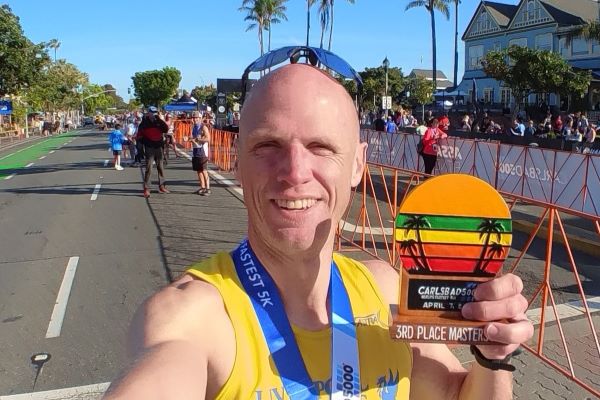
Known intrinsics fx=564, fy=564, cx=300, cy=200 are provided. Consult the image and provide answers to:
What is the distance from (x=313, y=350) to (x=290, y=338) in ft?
0.23

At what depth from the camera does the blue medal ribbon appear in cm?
138

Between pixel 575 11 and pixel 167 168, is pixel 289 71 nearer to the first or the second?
pixel 167 168

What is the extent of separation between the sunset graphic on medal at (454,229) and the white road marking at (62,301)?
443 cm

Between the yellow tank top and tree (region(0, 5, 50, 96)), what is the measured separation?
33.9 m

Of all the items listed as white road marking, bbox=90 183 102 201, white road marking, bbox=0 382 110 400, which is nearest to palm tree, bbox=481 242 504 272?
white road marking, bbox=0 382 110 400

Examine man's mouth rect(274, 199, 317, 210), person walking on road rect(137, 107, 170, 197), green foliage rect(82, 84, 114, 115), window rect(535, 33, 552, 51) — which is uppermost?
green foliage rect(82, 84, 114, 115)

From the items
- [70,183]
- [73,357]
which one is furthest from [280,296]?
[70,183]

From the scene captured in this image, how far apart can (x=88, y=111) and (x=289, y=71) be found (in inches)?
5248

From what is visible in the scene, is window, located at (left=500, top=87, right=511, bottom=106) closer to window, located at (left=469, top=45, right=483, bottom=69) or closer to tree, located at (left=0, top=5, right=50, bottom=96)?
window, located at (left=469, top=45, right=483, bottom=69)

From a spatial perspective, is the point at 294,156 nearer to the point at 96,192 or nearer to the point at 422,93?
the point at 96,192

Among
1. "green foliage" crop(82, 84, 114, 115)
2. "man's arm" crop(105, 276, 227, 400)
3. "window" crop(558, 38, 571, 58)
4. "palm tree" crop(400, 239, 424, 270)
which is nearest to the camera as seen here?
"man's arm" crop(105, 276, 227, 400)

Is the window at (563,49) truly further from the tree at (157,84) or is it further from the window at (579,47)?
the tree at (157,84)

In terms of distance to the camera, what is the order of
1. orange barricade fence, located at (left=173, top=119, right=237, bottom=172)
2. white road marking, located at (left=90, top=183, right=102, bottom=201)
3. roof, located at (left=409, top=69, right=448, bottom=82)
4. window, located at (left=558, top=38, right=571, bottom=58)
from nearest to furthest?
1. white road marking, located at (left=90, top=183, right=102, bottom=201)
2. orange barricade fence, located at (left=173, top=119, right=237, bottom=172)
3. window, located at (left=558, top=38, right=571, bottom=58)
4. roof, located at (left=409, top=69, right=448, bottom=82)

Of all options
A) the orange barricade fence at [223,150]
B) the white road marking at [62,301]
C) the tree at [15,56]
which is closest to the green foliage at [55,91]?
the tree at [15,56]
